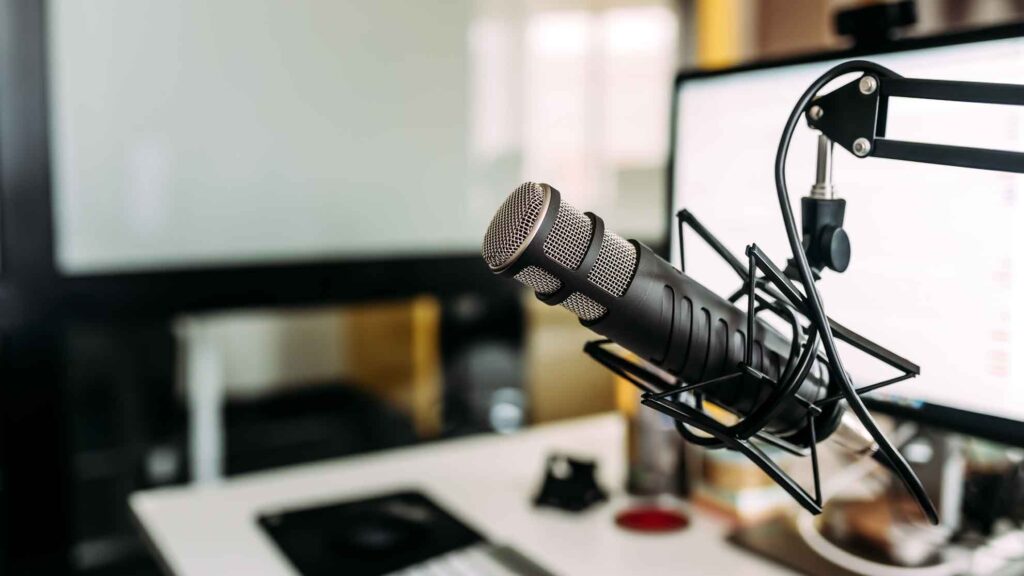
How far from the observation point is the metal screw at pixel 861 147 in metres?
0.46

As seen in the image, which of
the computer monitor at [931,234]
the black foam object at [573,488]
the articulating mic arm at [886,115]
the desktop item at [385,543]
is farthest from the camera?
the black foam object at [573,488]

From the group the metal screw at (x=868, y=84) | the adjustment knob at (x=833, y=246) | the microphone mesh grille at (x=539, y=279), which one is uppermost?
the metal screw at (x=868, y=84)

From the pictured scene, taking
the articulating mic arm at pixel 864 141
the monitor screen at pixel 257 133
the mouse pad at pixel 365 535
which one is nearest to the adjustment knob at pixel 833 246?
the articulating mic arm at pixel 864 141

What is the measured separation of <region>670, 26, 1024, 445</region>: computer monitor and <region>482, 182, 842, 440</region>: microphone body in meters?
0.09

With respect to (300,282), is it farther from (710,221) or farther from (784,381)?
(784,381)

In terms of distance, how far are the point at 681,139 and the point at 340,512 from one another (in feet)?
1.82

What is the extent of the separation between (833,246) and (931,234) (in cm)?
26

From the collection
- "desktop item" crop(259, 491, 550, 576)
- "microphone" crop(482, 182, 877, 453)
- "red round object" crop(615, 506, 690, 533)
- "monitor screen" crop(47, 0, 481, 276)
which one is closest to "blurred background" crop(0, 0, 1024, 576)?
"monitor screen" crop(47, 0, 481, 276)

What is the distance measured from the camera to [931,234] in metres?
0.70

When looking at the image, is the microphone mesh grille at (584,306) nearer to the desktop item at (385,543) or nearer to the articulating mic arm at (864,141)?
the articulating mic arm at (864,141)

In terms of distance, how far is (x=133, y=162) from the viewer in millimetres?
1368

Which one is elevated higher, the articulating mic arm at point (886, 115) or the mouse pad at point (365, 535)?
the articulating mic arm at point (886, 115)

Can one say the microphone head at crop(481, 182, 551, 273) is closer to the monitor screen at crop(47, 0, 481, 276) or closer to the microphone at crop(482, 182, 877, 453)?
the microphone at crop(482, 182, 877, 453)

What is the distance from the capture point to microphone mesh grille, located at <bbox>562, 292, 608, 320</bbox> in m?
0.47
